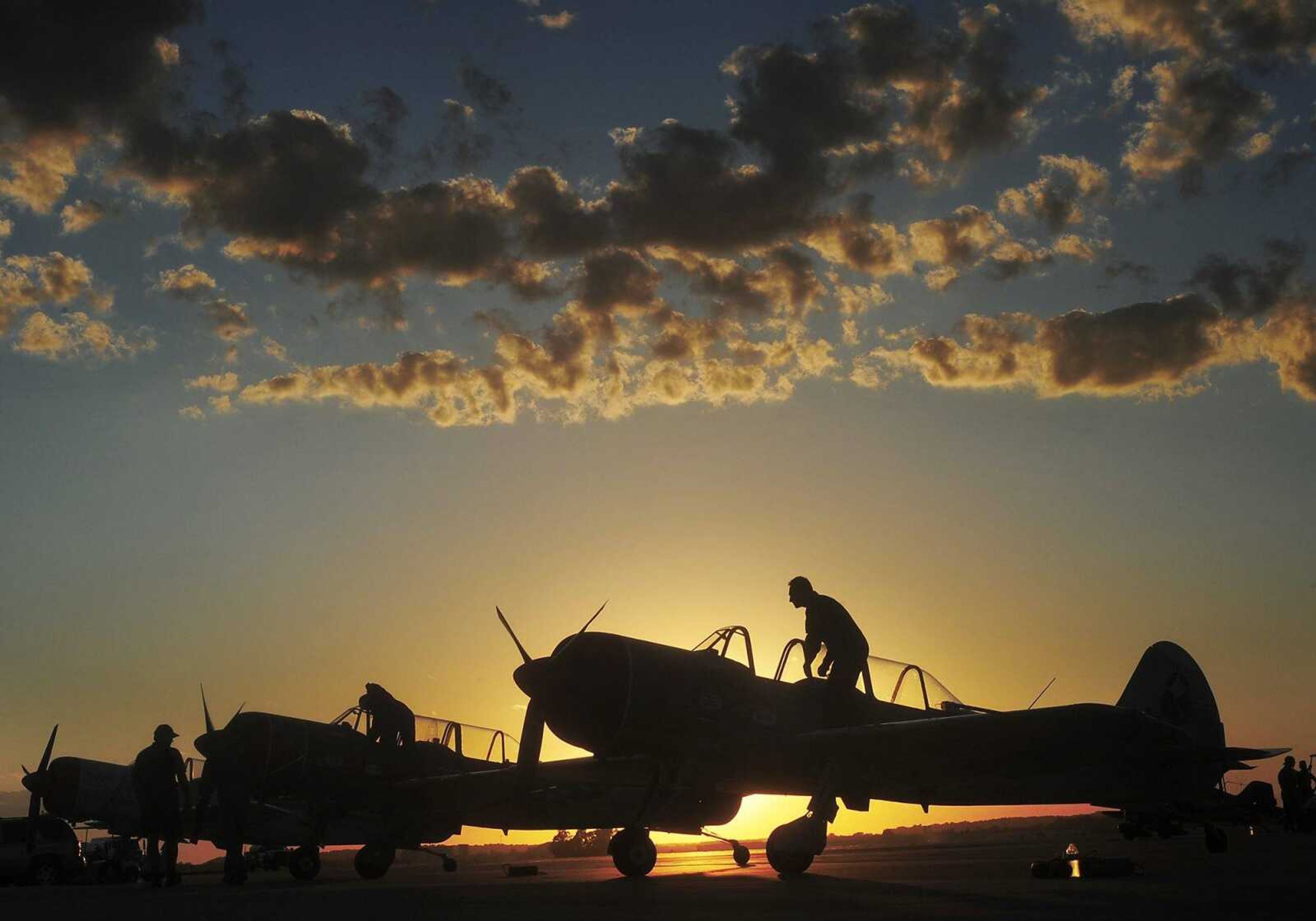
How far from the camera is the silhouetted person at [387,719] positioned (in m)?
17.8

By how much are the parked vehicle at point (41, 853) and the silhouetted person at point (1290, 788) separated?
90.7 feet

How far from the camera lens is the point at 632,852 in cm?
1223

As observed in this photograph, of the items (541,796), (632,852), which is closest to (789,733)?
(632,852)

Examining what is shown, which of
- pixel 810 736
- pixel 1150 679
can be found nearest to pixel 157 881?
pixel 810 736

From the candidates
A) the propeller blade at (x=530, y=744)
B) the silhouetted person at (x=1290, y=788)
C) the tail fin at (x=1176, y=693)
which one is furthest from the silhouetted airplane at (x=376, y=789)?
the silhouetted person at (x=1290, y=788)

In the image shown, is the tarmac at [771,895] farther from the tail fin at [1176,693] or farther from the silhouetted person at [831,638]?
the tail fin at [1176,693]

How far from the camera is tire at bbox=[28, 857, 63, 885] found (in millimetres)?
22984

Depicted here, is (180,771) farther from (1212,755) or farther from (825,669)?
(1212,755)

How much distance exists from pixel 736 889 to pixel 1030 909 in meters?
2.98

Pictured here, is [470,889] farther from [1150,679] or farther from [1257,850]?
[1150,679]

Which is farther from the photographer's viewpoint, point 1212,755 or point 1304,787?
point 1304,787

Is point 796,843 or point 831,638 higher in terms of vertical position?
point 831,638

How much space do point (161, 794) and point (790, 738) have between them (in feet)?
28.3

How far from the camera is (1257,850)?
16.5 metres
